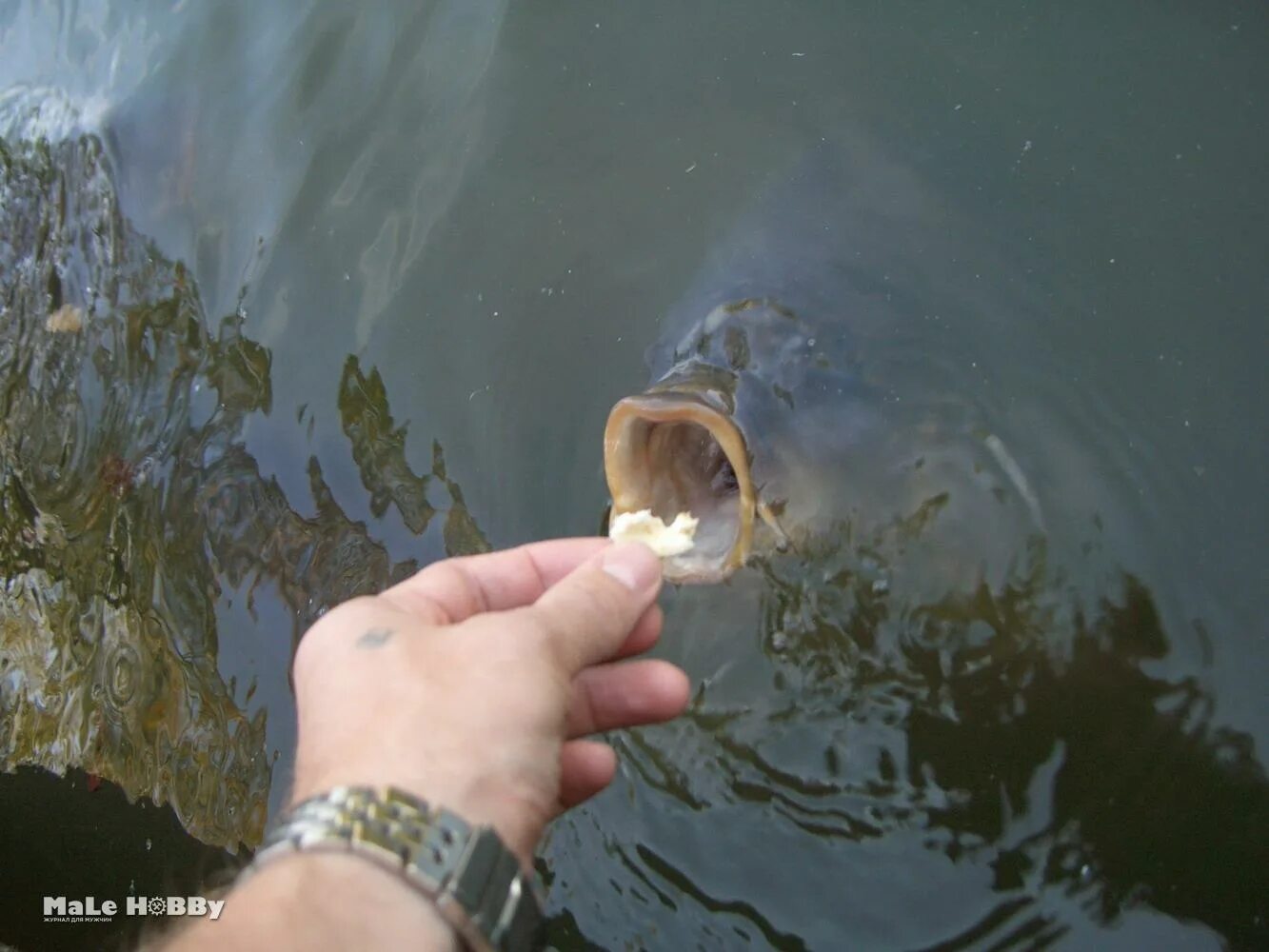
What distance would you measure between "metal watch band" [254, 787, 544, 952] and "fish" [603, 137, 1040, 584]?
1.18 meters

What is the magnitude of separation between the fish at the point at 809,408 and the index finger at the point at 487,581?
51cm

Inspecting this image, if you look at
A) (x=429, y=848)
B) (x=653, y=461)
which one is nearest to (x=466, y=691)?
(x=429, y=848)

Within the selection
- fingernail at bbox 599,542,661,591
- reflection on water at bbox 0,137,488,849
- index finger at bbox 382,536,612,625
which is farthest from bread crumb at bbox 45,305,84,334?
fingernail at bbox 599,542,661,591

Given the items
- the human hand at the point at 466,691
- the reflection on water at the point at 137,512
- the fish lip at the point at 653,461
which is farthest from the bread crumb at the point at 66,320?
the human hand at the point at 466,691

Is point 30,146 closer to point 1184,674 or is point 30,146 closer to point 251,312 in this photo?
point 251,312

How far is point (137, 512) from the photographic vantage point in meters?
3.66

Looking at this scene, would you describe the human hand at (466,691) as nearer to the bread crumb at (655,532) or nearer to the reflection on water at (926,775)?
the bread crumb at (655,532)

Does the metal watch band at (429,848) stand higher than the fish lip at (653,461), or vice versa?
the fish lip at (653,461)

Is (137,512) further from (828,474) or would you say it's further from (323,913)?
(323,913)

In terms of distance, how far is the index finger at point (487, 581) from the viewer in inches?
70.9

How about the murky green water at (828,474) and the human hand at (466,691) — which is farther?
the murky green water at (828,474)

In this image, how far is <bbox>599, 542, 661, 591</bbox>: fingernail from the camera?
1729 mm

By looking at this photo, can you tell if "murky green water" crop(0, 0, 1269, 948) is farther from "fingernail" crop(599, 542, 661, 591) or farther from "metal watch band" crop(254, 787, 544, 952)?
"metal watch band" crop(254, 787, 544, 952)

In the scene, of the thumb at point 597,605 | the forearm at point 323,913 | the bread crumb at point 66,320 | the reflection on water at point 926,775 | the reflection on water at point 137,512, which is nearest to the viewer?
the forearm at point 323,913
